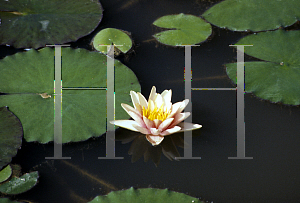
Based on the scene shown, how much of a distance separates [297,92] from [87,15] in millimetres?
1918

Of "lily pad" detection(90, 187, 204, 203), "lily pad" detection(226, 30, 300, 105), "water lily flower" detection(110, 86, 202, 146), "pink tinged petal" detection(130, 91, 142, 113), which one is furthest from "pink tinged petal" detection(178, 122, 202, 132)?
"lily pad" detection(226, 30, 300, 105)

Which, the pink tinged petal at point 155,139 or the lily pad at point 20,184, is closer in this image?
the lily pad at point 20,184

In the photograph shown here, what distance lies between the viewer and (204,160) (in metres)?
1.87

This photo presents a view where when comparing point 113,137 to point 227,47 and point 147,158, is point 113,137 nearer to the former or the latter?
point 147,158

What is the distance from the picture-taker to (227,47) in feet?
8.29

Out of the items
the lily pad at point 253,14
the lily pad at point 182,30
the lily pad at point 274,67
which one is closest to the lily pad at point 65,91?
the lily pad at point 182,30

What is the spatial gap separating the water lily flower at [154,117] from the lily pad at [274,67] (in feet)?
2.21

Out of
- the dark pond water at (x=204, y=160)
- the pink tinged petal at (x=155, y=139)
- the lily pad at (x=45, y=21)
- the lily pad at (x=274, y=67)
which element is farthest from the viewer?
the lily pad at (x=45, y=21)

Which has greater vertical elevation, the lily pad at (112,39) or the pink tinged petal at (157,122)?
the lily pad at (112,39)

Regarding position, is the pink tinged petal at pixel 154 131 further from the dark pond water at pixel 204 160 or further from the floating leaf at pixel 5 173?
the floating leaf at pixel 5 173

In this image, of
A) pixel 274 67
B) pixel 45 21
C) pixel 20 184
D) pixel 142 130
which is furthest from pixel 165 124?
pixel 45 21

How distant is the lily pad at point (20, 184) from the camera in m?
1.62

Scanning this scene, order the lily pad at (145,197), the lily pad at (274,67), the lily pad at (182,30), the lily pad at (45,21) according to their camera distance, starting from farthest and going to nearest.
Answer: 1. the lily pad at (182,30)
2. the lily pad at (45,21)
3. the lily pad at (274,67)
4. the lily pad at (145,197)

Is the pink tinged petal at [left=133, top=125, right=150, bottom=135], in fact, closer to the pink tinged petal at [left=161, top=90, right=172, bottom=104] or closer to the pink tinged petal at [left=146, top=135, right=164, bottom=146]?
the pink tinged petal at [left=146, top=135, right=164, bottom=146]
